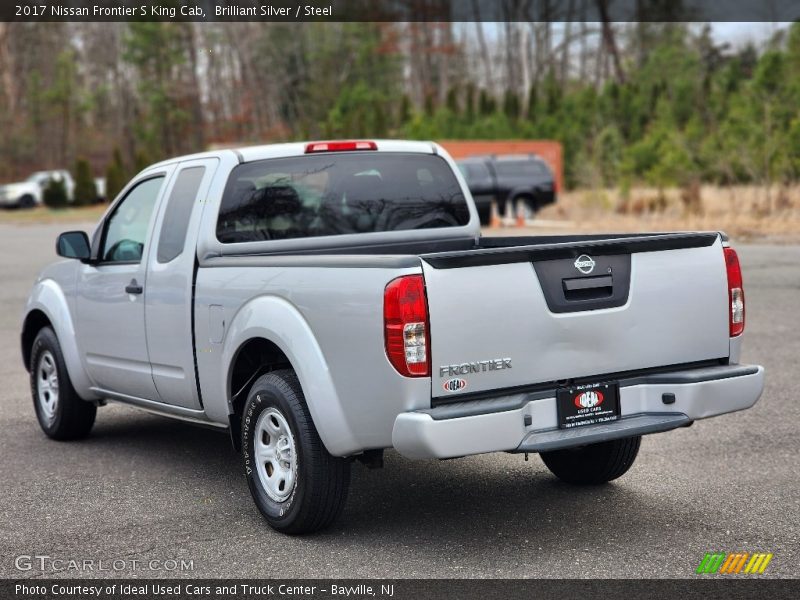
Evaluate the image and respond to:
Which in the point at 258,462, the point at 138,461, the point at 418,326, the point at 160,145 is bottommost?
the point at 160,145

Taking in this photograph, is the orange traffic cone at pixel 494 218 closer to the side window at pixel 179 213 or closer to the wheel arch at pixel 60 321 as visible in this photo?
the wheel arch at pixel 60 321

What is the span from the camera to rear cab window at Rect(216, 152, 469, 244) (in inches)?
273

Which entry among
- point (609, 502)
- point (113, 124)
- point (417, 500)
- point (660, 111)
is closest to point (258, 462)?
point (417, 500)

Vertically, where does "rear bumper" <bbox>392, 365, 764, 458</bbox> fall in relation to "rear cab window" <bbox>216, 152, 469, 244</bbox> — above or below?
below

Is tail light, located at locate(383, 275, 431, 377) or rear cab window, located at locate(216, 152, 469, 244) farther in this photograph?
rear cab window, located at locate(216, 152, 469, 244)

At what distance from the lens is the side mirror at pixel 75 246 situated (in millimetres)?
7660

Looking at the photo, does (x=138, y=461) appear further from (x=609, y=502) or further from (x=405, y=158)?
(x=609, y=502)

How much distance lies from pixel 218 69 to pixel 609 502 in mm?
69389

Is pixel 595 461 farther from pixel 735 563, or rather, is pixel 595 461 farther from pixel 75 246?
pixel 75 246

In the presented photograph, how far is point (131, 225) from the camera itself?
759 centimetres

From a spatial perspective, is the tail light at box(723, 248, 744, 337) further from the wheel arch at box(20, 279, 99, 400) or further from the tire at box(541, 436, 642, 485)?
the wheel arch at box(20, 279, 99, 400)

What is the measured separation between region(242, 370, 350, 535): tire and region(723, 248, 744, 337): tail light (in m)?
2.01

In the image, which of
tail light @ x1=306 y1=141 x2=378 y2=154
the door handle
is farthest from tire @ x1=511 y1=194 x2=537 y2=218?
the door handle

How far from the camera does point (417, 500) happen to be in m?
6.38
